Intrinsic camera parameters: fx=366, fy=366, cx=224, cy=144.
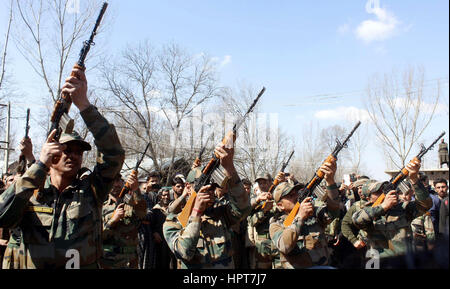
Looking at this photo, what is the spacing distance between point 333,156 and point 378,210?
139cm

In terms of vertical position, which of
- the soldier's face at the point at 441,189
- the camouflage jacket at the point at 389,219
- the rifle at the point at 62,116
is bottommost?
the camouflage jacket at the point at 389,219

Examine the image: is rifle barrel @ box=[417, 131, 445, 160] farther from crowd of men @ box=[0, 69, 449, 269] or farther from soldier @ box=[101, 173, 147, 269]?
soldier @ box=[101, 173, 147, 269]

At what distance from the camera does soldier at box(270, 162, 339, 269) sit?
14.5 feet

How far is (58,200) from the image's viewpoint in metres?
3.26

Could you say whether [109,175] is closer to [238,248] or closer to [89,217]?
[89,217]

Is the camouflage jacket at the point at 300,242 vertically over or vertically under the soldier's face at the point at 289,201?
under

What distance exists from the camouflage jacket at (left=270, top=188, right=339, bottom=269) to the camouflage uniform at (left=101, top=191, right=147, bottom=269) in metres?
2.50

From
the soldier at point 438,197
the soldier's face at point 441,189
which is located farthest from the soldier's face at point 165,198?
the soldier's face at point 441,189

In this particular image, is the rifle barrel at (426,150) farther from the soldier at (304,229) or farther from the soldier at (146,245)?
the soldier at (146,245)

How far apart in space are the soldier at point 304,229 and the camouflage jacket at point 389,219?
1044 millimetres

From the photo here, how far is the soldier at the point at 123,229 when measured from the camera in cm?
615

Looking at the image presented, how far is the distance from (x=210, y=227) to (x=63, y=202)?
1.69 meters

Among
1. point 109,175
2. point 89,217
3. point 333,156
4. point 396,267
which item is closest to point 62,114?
point 109,175
